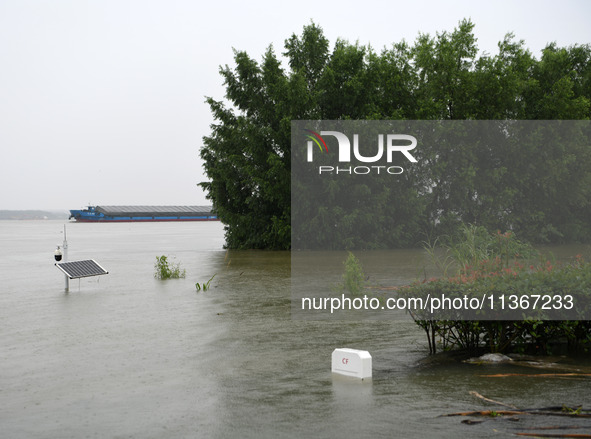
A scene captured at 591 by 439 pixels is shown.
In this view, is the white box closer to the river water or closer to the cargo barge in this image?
the river water

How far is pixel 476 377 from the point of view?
7016mm

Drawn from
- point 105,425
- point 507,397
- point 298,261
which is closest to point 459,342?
point 507,397

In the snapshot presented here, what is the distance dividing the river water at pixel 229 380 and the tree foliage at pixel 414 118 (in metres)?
19.5

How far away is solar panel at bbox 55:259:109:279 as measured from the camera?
1580 centimetres

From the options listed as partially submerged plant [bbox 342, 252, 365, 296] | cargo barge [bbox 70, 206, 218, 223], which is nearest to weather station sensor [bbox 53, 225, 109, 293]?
partially submerged plant [bbox 342, 252, 365, 296]

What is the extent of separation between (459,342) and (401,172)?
25.1 m

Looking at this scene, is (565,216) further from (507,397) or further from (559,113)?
(507,397)

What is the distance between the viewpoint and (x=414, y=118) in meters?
35.9

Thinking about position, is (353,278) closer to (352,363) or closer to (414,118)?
(352,363)

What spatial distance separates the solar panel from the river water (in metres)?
2.36

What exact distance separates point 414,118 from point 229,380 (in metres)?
30.3

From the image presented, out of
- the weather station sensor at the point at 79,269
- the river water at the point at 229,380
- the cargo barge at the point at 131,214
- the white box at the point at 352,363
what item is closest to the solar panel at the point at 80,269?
the weather station sensor at the point at 79,269
